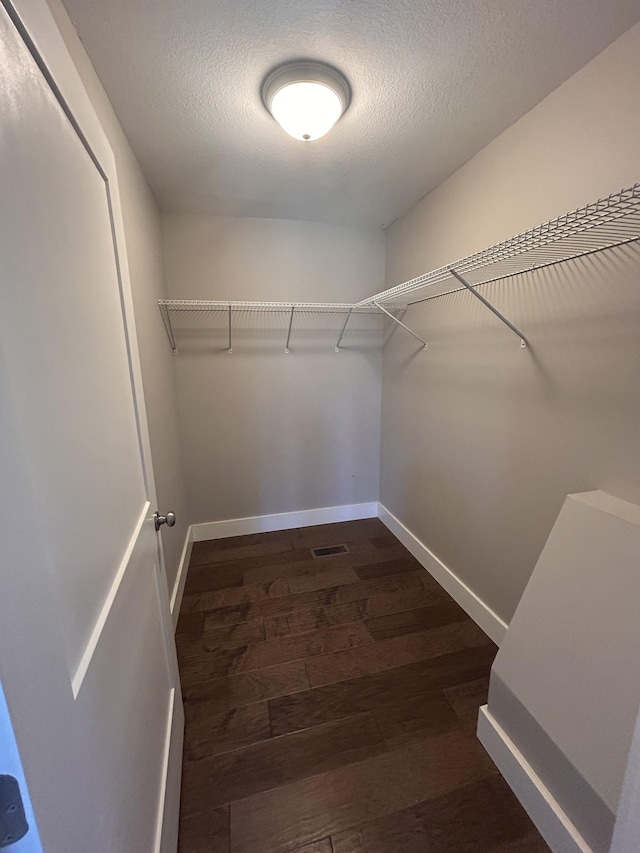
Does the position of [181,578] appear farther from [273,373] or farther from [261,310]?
[261,310]

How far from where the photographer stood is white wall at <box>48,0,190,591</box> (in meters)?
1.27

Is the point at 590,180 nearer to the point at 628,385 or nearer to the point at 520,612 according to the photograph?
the point at 628,385

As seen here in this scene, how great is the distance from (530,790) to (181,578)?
1813mm

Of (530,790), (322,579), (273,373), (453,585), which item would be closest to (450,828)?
(530,790)

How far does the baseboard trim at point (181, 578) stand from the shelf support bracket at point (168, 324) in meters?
1.33

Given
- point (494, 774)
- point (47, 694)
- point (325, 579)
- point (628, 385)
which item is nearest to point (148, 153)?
point (47, 694)

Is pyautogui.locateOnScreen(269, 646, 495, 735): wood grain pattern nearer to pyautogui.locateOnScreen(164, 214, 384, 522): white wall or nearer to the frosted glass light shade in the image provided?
pyautogui.locateOnScreen(164, 214, 384, 522): white wall

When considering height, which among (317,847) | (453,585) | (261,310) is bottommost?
(317,847)

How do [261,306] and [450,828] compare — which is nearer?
[450,828]

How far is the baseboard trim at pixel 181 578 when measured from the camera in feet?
5.98

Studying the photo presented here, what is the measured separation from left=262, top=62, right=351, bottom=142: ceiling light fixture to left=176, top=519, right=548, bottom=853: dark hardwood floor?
7.45 ft

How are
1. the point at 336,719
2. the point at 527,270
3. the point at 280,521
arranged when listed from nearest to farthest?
the point at 527,270 → the point at 336,719 → the point at 280,521

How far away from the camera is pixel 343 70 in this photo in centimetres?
115

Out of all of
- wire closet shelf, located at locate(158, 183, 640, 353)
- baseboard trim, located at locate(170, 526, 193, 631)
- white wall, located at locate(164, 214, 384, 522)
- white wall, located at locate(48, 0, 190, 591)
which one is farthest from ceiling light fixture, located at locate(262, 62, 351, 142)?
baseboard trim, located at locate(170, 526, 193, 631)
